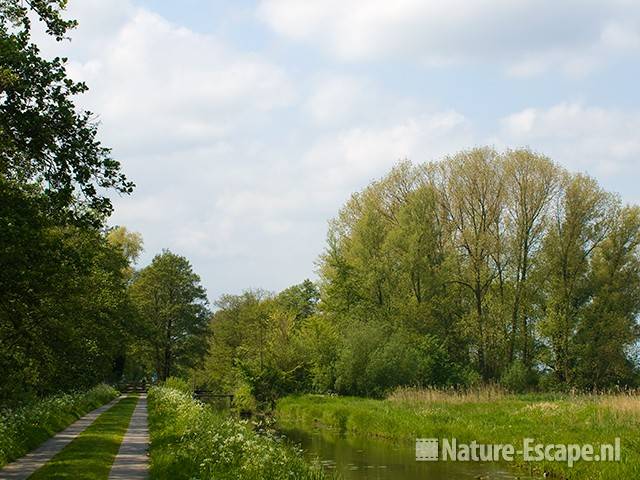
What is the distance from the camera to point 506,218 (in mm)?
44781

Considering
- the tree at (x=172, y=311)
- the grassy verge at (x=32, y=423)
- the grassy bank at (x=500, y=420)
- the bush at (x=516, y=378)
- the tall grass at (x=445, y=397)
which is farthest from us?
the tree at (x=172, y=311)

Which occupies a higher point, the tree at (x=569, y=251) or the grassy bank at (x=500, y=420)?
the tree at (x=569, y=251)

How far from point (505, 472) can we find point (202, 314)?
196ft

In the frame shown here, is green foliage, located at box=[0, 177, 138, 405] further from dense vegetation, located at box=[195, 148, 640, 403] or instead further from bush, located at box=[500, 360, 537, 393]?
bush, located at box=[500, 360, 537, 393]

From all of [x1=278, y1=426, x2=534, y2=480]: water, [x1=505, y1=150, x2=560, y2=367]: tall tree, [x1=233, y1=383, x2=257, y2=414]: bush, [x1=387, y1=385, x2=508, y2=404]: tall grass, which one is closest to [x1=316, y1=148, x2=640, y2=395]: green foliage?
[x1=505, y1=150, x2=560, y2=367]: tall tree

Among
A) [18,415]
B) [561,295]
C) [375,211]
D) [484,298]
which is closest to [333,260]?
[375,211]

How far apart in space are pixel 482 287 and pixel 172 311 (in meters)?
37.0

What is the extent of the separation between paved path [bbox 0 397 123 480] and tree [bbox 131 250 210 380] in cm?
4779

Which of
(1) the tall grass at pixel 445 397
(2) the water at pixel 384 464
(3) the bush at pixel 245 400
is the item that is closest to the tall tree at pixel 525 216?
(1) the tall grass at pixel 445 397

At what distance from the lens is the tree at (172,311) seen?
72125 millimetres

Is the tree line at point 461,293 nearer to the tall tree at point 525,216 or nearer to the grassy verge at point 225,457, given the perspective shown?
the tall tree at point 525,216

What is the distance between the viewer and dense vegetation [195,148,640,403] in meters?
43.0

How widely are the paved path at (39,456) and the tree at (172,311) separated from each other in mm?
47793

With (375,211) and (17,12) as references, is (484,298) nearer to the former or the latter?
(375,211)
